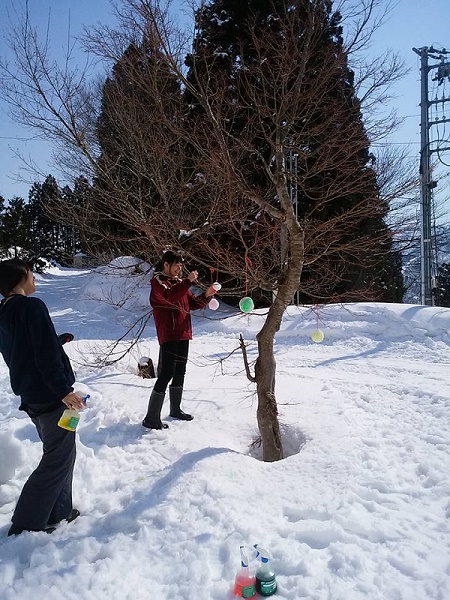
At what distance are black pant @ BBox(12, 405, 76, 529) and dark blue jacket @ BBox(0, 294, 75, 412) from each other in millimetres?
135

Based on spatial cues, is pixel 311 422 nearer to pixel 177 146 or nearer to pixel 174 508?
pixel 174 508

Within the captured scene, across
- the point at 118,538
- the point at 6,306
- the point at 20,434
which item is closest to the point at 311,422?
the point at 118,538

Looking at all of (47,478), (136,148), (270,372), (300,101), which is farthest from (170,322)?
(136,148)

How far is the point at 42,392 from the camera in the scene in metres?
2.55

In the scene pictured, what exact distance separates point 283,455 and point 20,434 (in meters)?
2.57

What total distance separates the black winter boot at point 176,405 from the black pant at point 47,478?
184 centimetres

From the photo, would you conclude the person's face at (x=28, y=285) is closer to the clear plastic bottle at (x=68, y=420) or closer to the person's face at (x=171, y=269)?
the clear plastic bottle at (x=68, y=420)

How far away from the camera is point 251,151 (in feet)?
16.5

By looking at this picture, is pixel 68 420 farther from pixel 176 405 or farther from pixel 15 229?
pixel 15 229

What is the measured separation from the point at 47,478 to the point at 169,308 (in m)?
1.97

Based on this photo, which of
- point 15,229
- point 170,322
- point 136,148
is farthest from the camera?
point 15,229

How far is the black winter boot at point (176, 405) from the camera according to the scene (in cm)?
450

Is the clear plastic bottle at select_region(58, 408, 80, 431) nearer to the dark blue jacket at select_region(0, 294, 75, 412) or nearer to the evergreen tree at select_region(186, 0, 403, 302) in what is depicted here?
the dark blue jacket at select_region(0, 294, 75, 412)

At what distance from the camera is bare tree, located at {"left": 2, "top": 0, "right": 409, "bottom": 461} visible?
13.6ft
